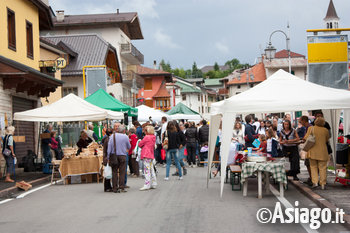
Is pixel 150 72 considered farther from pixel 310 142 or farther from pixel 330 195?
pixel 330 195

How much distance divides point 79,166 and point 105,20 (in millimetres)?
38306

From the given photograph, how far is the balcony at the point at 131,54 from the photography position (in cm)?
5369

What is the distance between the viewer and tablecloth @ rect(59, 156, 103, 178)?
54.2 feet

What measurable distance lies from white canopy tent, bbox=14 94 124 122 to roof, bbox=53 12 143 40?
3468 centimetres

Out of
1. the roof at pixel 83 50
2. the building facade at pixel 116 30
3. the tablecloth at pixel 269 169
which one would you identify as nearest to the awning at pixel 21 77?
the tablecloth at pixel 269 169

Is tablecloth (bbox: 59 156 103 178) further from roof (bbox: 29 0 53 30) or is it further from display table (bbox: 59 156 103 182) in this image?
roof (bbox: 29 0 53 30)

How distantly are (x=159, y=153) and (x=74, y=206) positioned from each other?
42.1 feet

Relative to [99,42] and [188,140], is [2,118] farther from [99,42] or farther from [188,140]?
[99,42]

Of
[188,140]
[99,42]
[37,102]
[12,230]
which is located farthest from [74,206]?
[99,42]

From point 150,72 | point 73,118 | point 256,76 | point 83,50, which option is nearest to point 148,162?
point 73,118

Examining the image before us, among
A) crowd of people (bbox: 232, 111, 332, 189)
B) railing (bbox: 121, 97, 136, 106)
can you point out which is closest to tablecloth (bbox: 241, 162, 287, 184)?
crowd of people (bbox: 232, 111, 332, 189)

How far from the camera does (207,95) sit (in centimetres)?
11894

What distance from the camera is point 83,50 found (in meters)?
44.8

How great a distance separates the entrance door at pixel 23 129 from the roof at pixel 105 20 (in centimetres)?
2920
